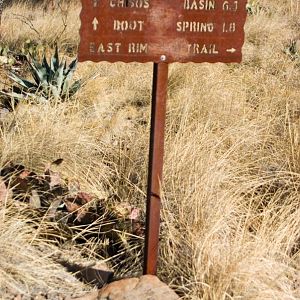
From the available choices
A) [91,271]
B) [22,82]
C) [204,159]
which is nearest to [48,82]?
[22,82]

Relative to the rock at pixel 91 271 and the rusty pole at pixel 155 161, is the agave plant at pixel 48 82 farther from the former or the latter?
the rusty pole at pixel 155 161

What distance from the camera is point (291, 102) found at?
19.0 ft

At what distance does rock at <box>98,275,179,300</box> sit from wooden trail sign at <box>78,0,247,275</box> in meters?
0.12

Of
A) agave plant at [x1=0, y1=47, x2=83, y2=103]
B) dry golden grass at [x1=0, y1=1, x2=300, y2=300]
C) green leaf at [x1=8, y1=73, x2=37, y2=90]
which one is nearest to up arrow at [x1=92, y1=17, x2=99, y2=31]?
dry golden grass at [x1=0, y1=1, x2=300, y2=300]

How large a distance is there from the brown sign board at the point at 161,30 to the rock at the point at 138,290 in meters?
1.07

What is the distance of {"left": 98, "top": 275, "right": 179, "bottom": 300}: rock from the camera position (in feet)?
10.3

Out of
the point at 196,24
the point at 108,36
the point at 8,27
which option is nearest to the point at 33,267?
the point at 108,36

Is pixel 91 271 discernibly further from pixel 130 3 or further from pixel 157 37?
pixel 130 3

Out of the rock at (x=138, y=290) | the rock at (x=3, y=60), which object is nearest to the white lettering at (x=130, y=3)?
the rock at (x=138, y=290)

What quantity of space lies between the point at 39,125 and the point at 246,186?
1.72m

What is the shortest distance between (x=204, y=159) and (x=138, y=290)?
131 centimetres

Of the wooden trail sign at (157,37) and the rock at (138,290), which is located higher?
the wooden trail sign at (157,37)

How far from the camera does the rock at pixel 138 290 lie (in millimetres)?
3127

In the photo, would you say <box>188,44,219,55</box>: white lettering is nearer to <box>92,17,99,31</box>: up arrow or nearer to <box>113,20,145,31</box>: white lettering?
<box>113,20,145,31</box>: white lettering
